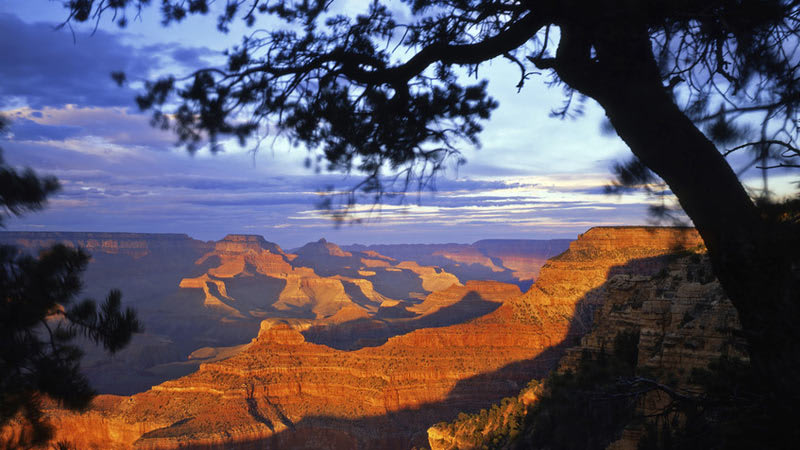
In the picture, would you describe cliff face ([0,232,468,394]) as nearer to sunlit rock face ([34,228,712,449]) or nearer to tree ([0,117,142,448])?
sunlit rock face ([34,228,712,449])

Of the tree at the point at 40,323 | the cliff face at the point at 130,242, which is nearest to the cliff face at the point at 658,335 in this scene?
the tree at the point at 40,323

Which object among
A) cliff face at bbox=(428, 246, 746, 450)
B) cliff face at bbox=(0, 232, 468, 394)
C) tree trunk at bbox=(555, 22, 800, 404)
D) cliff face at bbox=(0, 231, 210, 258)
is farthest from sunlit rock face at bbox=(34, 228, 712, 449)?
cliff face at bbox=(0, 231, 210, 258)

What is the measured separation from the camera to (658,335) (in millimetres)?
10805

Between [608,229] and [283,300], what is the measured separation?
276 ft

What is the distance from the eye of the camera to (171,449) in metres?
25.3

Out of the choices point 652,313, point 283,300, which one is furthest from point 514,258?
point 652,313

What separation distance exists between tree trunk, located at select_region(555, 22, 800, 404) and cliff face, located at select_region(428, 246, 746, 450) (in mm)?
339

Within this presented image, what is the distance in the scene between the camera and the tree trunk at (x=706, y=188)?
2943 millimetres

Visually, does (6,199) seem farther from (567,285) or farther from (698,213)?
(567,285)

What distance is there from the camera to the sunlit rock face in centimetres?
2852

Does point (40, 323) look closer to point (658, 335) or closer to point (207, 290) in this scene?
point (658, 335)

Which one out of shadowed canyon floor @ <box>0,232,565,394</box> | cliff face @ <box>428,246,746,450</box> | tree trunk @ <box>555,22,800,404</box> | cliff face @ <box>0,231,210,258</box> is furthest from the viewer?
cliff face @ <box>0,231,210,258</box>

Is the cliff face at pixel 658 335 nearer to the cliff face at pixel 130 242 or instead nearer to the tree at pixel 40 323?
the tree at pixel 40 323

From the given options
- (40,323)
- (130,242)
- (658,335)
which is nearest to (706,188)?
(40,323)
